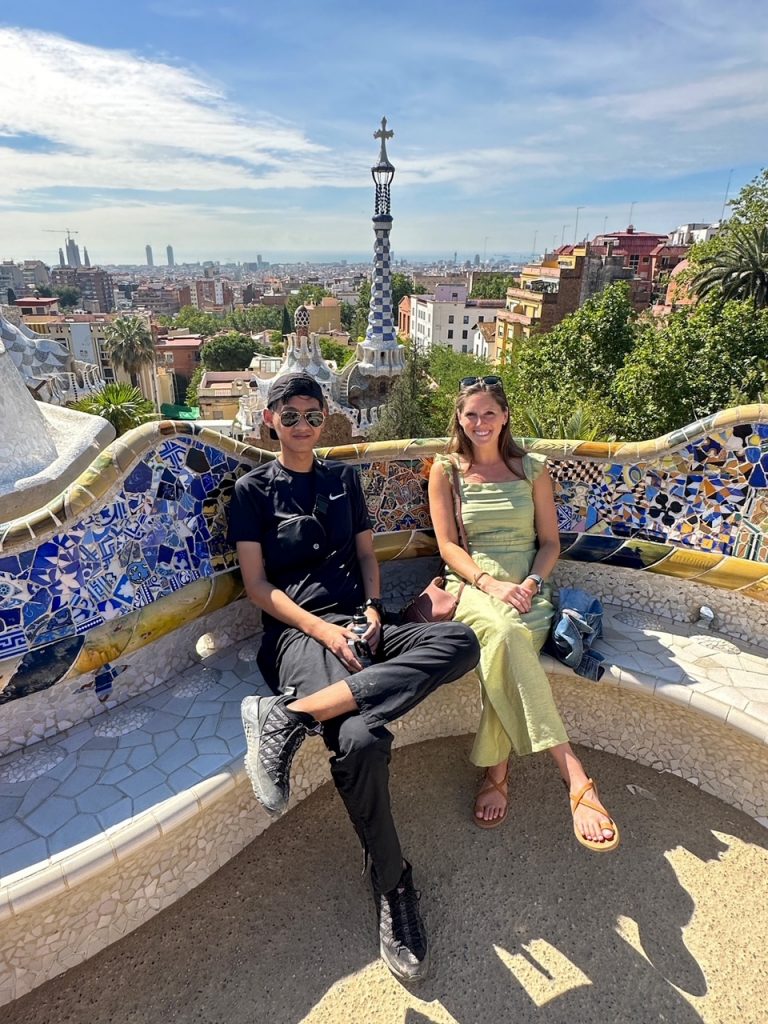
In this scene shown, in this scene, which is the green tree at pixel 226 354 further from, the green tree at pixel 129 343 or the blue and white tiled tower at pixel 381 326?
the blue and white tiled tower at pixel 381 326

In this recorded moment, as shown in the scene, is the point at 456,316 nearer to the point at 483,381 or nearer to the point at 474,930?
the point at 483,381

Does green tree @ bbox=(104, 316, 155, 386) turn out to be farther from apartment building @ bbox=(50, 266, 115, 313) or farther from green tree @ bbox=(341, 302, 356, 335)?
apartment building @ bbox=(50, 266, 115, 313)

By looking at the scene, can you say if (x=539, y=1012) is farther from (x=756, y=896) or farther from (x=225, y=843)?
(x=225, y=843)

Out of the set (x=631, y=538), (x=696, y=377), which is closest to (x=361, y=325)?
(x=696, y=377)

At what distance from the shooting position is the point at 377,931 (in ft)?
7.72

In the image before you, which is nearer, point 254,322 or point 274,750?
point 274,750

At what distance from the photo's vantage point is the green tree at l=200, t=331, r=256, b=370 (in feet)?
155

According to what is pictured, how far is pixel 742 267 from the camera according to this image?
573 inches

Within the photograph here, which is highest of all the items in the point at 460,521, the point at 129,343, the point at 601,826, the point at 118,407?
the point at 460,521

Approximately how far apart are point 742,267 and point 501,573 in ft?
49.6

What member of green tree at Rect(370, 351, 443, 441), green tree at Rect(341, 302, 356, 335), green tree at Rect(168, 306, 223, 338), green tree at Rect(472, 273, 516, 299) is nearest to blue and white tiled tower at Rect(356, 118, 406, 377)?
green tree at Rect(370, 351, 443, 441)

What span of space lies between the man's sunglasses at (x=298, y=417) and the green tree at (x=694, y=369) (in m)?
9.75

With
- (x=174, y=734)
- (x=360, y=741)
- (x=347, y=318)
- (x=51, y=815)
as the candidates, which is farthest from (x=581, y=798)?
(x=347, y=318)

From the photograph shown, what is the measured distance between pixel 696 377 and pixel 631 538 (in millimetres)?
8835
